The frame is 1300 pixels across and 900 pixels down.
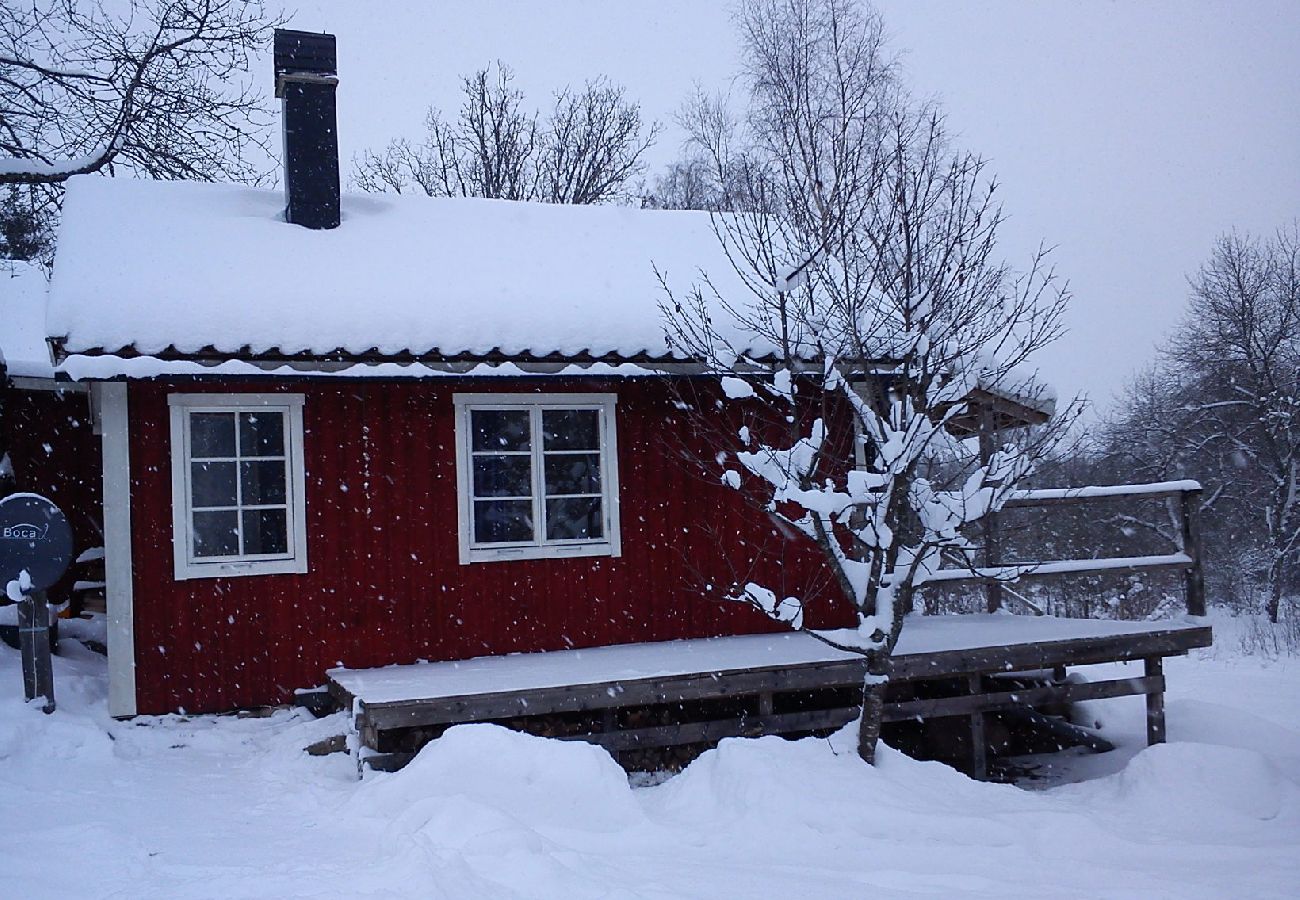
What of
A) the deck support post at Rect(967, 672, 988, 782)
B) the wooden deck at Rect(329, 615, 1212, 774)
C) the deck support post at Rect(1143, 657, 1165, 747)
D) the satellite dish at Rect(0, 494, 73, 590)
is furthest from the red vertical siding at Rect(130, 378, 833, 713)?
the deck support post at Rect(1143, 657, 1165, 747)

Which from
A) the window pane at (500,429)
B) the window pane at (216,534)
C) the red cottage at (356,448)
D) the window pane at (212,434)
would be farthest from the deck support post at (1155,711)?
the window pane at (212,434)

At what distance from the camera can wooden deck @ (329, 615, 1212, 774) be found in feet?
23.5

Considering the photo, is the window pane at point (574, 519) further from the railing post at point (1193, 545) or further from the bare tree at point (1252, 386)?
the bare tree at point (1252, 386)

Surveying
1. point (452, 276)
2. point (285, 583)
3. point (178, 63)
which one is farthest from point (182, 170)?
point (285, 583)

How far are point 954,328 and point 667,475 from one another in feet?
10.9

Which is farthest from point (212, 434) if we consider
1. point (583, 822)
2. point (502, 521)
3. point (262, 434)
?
point (583, 822)

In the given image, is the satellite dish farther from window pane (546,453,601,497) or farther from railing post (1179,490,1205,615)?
railing post (1179,490,1205,615)

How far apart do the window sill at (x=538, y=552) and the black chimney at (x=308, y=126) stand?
3445mm

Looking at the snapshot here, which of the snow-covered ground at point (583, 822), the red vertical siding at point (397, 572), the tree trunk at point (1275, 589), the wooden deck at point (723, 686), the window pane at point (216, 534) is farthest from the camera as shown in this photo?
the tree trunk at point (1275, 589)

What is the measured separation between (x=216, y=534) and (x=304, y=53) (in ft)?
15.1

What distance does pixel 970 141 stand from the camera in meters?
19.3

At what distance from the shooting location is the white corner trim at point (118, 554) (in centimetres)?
788

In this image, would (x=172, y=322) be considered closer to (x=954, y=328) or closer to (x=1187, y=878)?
(x=954, y=328)

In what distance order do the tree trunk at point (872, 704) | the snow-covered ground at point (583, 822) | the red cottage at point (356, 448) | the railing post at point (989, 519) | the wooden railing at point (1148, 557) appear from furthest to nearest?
the railing post at point (989, 519), the wooden railing at point (1148, 557), the red cottage at point (356, 448), the tree trunk at point (872, 704), the snow-covered ground at point (583, 822)
